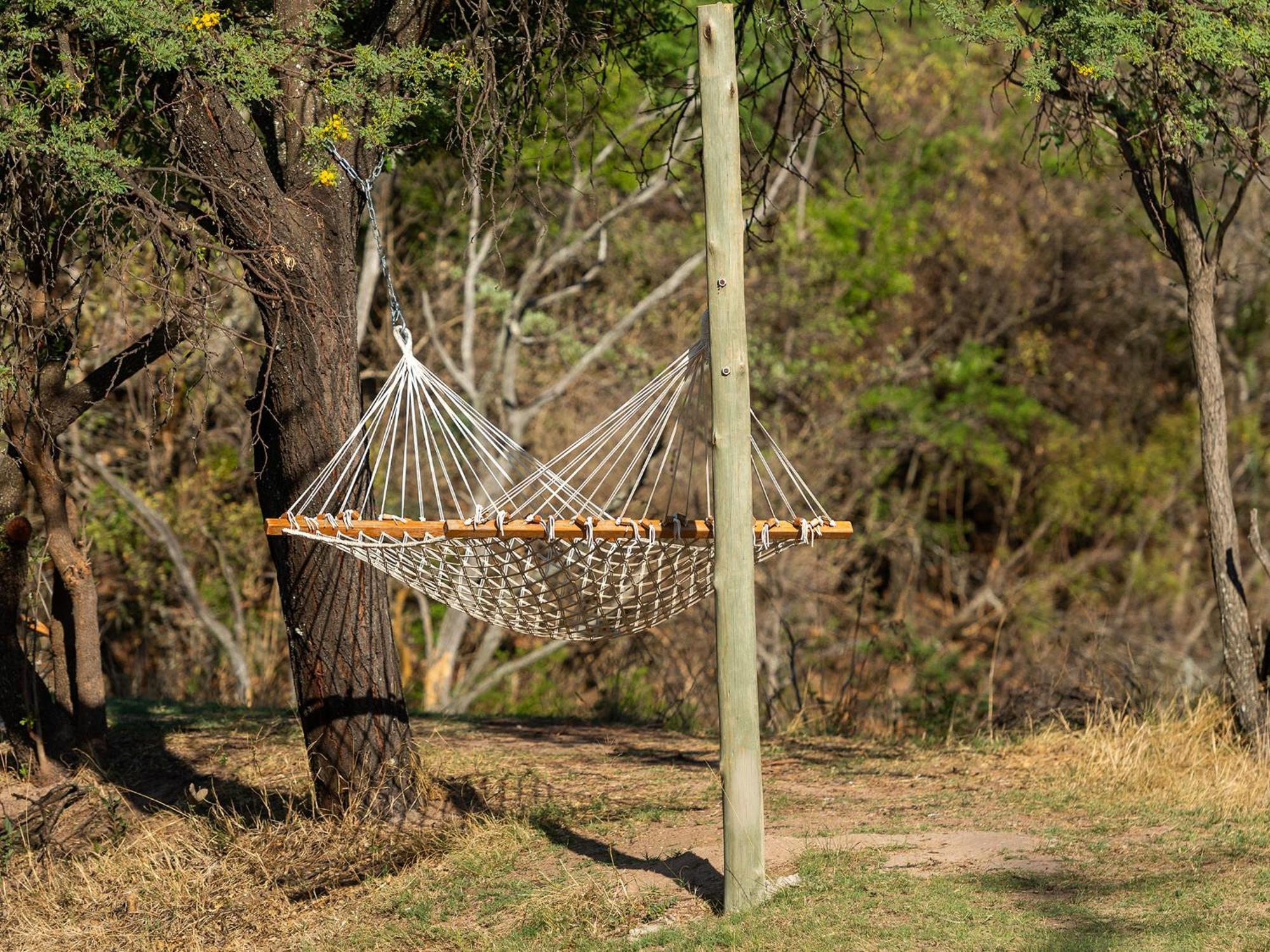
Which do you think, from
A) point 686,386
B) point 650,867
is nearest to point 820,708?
point 650,867

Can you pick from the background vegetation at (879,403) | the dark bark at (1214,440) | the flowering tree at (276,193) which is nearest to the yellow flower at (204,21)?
the flowering tree at (276,193)

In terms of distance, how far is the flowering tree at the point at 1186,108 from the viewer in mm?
4629

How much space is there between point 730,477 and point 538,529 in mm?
520

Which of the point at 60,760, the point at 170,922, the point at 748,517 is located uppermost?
the point at 748,517

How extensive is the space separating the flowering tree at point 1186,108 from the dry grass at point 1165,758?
0.17 meters

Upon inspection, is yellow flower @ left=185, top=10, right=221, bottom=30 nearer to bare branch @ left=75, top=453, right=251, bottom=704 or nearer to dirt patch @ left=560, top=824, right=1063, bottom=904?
dirt patch @ left=560, top=824, right=1063, bottom=904

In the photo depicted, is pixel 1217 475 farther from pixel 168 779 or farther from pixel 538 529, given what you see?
pixel 168 779

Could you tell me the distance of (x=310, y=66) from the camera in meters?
4.43

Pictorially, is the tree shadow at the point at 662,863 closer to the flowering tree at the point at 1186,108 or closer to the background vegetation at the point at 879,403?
the flowering tree at the point at 1186,108

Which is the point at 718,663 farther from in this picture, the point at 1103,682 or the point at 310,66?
the point at 1103,682

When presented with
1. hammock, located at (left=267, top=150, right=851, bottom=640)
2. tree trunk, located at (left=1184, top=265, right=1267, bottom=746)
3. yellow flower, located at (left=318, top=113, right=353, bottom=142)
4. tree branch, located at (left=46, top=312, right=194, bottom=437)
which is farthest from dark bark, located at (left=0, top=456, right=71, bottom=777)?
tree trunk, located at (left=1184, top=265, right=1267, bottom=746)

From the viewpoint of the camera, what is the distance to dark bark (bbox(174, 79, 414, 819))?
424 centimetres

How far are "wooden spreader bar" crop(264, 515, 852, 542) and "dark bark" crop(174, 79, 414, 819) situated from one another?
25.3 inches

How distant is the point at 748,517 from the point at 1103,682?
A: 3.10m
